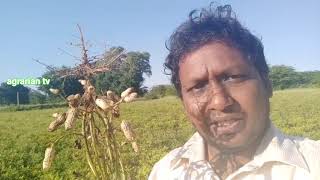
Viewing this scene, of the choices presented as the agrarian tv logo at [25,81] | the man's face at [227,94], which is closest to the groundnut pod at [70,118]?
the man's face at [227,94]

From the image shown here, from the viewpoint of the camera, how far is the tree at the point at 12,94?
1.33m

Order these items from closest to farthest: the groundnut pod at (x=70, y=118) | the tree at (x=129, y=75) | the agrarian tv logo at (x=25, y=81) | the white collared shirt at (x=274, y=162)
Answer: the groundnut pod at (x=70, y=118) < the white collared shirt at (x=274, y=162) < the tree at (x=129, y=75) < the agrarian tv logo at (x=25, y=81)

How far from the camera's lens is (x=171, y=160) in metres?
0.89

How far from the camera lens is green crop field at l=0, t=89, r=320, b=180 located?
1.42 metres

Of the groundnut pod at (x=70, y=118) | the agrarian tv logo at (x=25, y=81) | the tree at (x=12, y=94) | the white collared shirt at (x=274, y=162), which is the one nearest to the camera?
the groundnut pod at (x=70, y=118)

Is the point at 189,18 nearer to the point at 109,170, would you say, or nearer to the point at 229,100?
the point at 229,100

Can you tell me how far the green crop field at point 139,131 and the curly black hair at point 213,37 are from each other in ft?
1.47

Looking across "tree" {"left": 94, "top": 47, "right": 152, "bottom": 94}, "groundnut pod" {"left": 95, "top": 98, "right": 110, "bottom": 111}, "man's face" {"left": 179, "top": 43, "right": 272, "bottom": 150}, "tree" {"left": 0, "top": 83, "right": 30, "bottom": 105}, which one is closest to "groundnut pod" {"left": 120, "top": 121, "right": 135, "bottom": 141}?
"groundnut pod" {"left": 95, "top": 98, "right": 110, "bottom": 111}

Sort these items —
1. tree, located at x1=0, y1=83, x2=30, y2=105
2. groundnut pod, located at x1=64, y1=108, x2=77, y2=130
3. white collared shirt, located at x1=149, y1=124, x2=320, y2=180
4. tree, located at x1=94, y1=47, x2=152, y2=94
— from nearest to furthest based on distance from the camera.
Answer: groundnut pod, located at x1=64, y1=108, x2=77, y2=130
white collared shirt, located at x1=149, y1=124, x2=320, y2=180
tree, located at x1=94, y1=47, x2=152, y2=94
tree, located at x1=0, y1=83, x2=30, y2=105

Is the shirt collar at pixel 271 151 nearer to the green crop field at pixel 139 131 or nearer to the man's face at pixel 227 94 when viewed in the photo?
the man's face at pixel 227 94

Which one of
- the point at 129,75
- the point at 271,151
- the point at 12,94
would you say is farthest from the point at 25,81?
the point at 271,151

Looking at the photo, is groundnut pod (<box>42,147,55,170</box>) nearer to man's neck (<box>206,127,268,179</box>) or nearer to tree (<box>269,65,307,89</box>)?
man's neck (<box>206,127,268,179</box>)

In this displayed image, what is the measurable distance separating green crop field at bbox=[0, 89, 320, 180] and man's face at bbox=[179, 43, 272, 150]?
482 mm

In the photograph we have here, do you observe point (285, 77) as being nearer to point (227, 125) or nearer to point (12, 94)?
point (227, 125)
